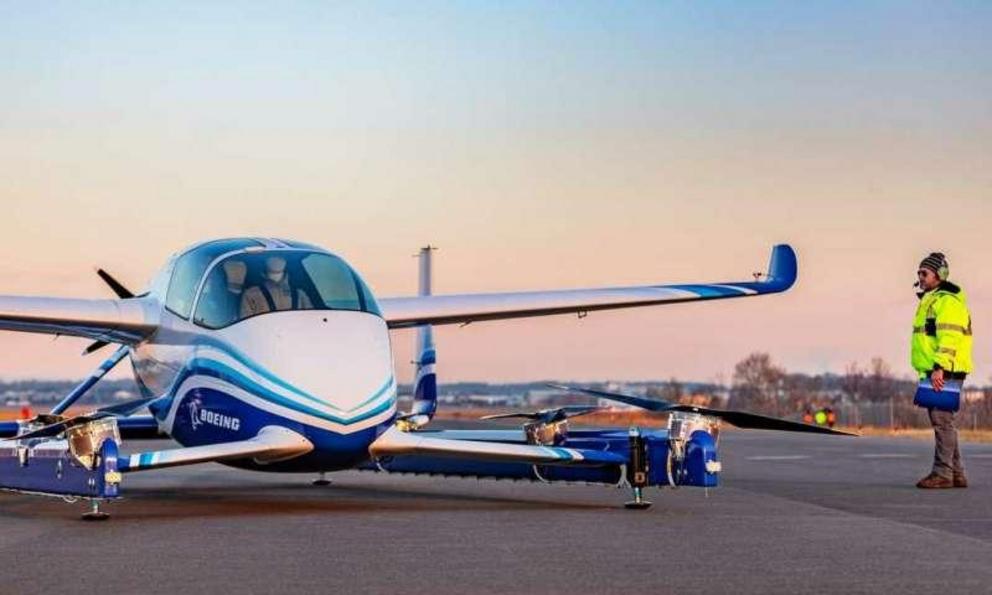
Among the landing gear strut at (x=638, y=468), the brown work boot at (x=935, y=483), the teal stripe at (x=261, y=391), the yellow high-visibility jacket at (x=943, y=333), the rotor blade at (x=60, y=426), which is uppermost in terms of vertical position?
the yellow high-visibility jacket at (x=943, y=333)

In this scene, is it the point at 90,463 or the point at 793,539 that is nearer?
the point at 793,539

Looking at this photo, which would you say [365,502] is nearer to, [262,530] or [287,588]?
[262,530]

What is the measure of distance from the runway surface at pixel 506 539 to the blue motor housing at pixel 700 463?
0.32m

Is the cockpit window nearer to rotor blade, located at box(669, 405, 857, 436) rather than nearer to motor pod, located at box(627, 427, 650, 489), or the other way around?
motor pod, located at box(627, 427, 650, 489)

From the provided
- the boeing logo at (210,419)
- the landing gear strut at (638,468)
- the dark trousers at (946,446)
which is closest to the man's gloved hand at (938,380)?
the dark trousers at (946,446)

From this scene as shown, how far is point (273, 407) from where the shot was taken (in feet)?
51.3

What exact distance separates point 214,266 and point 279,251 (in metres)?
0.74

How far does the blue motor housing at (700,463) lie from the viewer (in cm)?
1619

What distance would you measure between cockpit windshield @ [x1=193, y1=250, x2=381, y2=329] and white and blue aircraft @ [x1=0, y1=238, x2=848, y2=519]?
19 millimetres

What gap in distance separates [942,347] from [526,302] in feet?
17.2

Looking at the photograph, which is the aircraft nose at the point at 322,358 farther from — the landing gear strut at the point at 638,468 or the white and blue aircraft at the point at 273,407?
the landing gear strut at the point at 638,468

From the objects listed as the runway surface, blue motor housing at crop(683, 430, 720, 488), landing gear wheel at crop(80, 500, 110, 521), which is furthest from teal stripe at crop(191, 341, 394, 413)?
blue motor housing at crop(683, 430, 720, 488)

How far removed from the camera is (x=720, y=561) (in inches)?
437

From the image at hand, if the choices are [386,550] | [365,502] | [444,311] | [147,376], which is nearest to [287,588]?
[386,550]
